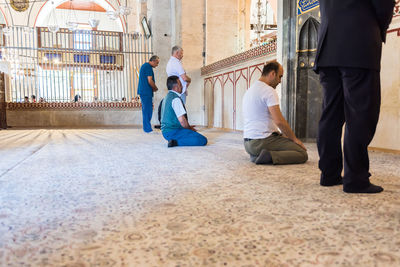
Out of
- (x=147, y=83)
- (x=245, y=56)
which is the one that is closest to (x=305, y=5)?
(x=245, y=56)

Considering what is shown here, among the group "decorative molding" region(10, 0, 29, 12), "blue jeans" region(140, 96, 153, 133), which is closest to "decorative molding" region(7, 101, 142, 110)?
"blue jeans" region(140, 96, 153, 133)

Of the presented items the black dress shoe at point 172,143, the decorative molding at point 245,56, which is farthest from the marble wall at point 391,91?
the black dress shoe at point 172,143

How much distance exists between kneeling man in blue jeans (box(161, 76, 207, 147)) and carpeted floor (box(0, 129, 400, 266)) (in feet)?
5.48

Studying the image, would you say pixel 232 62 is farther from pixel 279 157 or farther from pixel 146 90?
pixel 279 157

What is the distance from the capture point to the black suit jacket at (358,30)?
1.74 meters

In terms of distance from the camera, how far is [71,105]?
31.9 ft

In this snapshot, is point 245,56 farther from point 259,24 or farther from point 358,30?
point 358,30

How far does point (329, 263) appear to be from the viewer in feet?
3.35

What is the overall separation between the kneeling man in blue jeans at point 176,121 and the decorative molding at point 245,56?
2.05 m

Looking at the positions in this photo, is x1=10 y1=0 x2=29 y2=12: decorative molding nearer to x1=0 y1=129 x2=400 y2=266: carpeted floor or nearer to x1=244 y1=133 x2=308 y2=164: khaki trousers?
x1=0 y1=129 x2=400 y2=266: carpeted floor

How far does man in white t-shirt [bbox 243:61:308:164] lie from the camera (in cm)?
285

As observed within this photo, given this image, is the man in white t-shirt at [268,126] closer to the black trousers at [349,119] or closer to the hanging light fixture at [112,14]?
the black trousers at [349,119]

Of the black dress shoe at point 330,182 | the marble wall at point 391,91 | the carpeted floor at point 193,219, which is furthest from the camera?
the marble wall at point 391,91

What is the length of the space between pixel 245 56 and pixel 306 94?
199 cm
